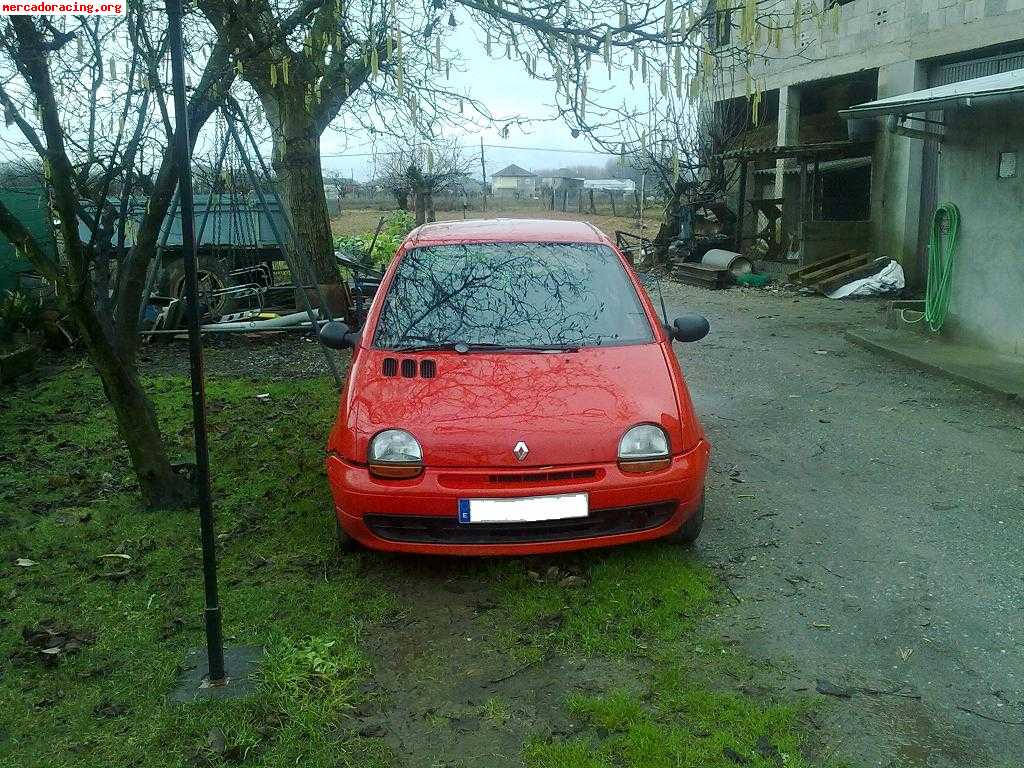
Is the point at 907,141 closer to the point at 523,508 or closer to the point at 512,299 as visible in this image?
the point at 512,299

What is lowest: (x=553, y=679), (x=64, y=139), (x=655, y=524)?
(x=553, y=679)

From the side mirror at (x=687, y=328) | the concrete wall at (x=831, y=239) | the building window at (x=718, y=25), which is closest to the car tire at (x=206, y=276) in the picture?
the side mirror at (x=687, y=328)

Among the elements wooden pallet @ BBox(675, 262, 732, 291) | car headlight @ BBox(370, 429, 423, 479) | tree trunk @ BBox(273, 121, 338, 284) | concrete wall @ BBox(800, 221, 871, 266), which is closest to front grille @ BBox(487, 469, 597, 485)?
car headlight @ BBox(370, 429, 423, 479)

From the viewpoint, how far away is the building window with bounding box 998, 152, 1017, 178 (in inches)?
321

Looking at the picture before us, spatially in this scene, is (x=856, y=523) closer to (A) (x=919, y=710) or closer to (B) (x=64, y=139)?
(A) (x=919, y=710)

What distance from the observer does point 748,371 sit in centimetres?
884

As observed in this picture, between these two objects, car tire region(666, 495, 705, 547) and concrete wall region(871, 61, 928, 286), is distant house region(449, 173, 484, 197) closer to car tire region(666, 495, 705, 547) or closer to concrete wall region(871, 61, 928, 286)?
concrete wall region(871, 61, 928, 286)

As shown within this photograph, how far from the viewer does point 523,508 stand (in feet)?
12.5

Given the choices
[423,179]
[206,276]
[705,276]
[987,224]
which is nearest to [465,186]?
[423,179]

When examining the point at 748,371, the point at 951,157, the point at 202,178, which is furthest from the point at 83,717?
the point at 951,157

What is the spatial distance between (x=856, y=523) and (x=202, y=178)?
782 centimetres

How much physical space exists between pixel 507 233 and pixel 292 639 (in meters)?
2.75

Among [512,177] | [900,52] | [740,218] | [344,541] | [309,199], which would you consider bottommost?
[344,541]

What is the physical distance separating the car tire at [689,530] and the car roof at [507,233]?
1.85 m
